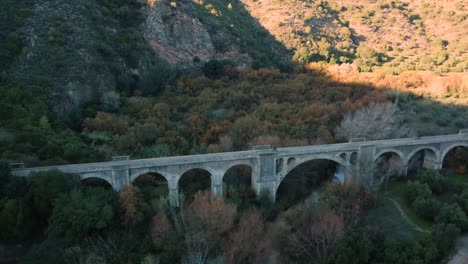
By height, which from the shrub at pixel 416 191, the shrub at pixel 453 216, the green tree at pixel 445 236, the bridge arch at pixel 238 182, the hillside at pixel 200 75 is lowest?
the green tree at pixel 445 236

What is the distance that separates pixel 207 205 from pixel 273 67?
34.6 meters

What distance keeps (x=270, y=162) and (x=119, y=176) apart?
977cm

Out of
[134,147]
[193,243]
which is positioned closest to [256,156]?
[193,243]

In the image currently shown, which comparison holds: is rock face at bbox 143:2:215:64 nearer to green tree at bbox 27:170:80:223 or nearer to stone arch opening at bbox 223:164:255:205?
stone arch opening at bbox 223:164:255:205

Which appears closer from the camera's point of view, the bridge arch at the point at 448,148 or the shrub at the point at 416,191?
the shrub at the point at 416,191

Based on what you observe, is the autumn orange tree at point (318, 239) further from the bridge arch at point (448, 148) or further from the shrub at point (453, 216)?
the bridge arch at point (448, 148)

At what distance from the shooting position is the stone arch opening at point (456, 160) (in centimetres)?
3020

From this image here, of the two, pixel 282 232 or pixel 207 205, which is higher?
pixel 207 205

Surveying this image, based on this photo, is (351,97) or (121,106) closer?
(121,106)

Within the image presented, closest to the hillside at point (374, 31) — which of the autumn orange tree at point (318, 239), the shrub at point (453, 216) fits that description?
the shrub at point (453, 216)

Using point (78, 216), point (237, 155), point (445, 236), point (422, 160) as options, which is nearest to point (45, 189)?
point (78, 216)

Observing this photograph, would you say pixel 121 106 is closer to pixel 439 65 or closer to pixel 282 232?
pixel 282 232

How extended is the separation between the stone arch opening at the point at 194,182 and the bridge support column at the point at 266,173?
3.49 metres

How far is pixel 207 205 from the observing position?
20766mm
